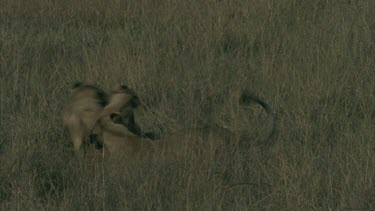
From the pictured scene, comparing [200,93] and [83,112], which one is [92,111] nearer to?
[83,112]

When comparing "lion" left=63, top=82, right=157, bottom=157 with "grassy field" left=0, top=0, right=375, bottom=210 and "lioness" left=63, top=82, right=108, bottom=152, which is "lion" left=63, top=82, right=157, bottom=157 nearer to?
"lioness" left=63, top=82, right=108, bottom=152

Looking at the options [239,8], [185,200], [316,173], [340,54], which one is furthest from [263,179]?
[239,8]

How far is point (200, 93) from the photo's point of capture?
4859 mm

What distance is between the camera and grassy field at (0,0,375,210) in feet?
11.1

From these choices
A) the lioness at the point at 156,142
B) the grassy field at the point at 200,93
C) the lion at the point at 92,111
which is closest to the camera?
the grassy field at the point at 200,93

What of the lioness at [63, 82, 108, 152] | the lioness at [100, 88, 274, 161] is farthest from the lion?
the lioness at [100, 88, 274, 161]

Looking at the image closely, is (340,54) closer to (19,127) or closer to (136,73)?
(136,73)

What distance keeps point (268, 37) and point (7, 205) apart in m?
3.04

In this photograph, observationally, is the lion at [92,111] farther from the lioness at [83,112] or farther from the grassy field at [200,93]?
the grassy field at [200,93]

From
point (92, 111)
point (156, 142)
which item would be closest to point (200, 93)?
point (92, 111)

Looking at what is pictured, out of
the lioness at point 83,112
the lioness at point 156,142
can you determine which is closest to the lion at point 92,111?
the lioness at point 83,112

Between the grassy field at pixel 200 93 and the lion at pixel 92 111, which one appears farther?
the lion at pixel 92 111

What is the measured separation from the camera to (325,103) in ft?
15.0

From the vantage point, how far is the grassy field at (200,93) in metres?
3.38
